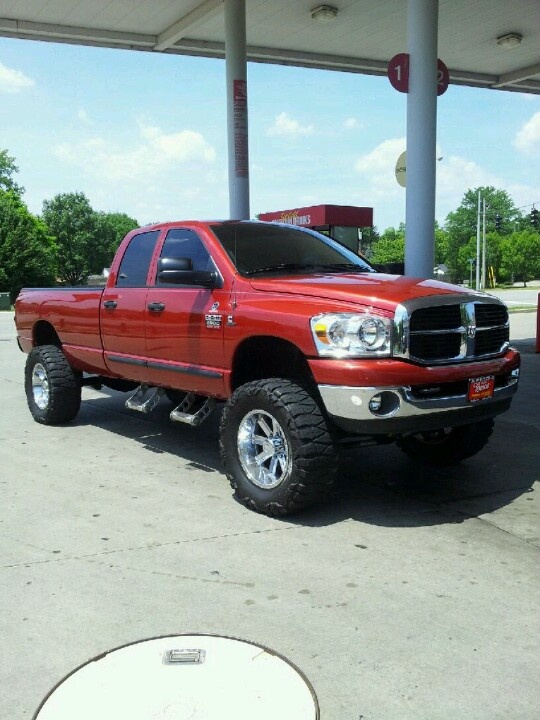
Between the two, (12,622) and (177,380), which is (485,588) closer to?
(12,622)

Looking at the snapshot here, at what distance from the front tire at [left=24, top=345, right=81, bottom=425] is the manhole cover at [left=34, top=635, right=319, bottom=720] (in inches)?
183

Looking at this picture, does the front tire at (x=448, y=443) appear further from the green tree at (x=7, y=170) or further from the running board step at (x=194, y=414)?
the green tree at (x=7, y=170)

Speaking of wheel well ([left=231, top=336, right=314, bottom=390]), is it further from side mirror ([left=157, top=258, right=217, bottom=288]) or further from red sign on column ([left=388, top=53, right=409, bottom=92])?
red sign on column ([left=388, top=53, right=409, bottom=92])

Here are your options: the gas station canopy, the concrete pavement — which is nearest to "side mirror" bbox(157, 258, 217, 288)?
the concrete pavement

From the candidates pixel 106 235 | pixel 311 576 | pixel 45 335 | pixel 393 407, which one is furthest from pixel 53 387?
pixel 106 235

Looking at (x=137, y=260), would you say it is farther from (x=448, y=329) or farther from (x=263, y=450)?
(x=448, y=329)

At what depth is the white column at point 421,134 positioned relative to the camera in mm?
8859

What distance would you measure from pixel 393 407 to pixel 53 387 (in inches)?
165

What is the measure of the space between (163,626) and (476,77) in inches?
658

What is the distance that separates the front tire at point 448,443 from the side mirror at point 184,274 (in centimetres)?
188

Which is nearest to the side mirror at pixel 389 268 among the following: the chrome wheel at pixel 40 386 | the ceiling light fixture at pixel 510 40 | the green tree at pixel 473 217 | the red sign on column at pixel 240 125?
the chrome wheel at pixel 40 386

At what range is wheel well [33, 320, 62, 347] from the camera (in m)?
7.86

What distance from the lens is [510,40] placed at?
13.9 meters

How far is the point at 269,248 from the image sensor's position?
5.51 metres
